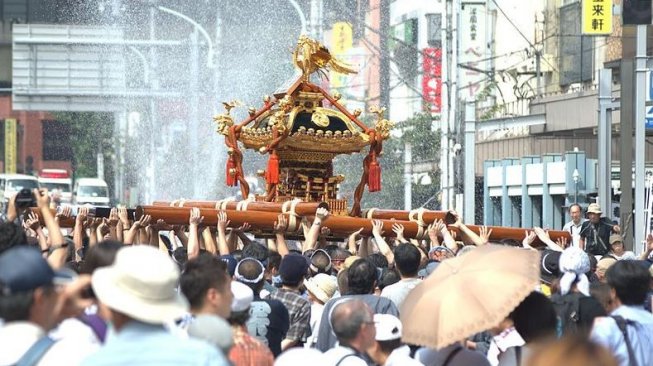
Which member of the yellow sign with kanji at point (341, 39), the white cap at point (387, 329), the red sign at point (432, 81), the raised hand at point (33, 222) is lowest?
the white cap at point (387, 329)

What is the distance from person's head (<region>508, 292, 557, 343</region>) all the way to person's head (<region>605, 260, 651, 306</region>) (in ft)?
3.64

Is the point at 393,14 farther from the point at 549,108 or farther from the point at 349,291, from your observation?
the point at 349,291

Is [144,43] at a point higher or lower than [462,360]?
higher

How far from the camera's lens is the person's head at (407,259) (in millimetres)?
9414

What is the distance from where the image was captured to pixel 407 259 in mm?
9414

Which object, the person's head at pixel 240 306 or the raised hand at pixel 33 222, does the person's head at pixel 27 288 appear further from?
the raised hand at pixel 33 222

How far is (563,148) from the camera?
139 feet

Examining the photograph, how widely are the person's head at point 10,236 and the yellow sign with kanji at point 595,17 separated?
84.2 ft

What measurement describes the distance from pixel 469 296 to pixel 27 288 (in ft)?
6.03

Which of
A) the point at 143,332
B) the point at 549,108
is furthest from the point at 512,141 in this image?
the point at 143,332

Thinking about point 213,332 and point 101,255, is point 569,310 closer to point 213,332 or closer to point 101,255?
point 101,255

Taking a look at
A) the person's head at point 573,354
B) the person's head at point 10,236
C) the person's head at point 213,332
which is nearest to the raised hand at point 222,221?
the person's head at point 10,236

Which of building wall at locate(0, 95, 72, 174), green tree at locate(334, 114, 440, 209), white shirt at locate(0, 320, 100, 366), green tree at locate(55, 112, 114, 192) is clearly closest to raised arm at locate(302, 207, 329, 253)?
white shirt at locate(0, 320, 100, 366)

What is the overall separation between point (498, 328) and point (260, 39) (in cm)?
3629
